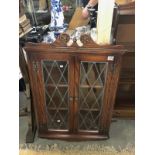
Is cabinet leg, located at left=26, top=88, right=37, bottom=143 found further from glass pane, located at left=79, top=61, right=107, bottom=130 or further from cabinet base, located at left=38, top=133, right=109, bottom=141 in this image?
glass pane, located at left=79, top=61, right=107, bottom=130

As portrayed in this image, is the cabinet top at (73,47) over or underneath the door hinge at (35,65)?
over

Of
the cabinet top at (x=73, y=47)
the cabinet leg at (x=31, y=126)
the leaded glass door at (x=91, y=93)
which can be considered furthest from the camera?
the cabinet leg at (x=31, y=126)

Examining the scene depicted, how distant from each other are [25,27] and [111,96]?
0.72 meters

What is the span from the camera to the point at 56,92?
1821 millimetres

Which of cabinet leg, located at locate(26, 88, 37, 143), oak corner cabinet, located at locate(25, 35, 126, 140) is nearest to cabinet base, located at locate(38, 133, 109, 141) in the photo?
oak corner cabinet, located at locate(25, 35, 126, 140)

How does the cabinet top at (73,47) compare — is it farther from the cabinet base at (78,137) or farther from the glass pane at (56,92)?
the cabinet base at (78,137)

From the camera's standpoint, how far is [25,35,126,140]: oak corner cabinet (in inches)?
64.5

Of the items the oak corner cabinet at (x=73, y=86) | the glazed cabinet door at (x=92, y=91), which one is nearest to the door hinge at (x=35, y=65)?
the oak corner cabinet at (x=73, y=86)

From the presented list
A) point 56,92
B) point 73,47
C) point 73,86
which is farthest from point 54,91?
point 73,47

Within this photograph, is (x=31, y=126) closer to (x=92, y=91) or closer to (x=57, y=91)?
(x=57, y=91)

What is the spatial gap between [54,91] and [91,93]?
248 millimetres

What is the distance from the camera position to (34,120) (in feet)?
6.79

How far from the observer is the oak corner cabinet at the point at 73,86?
1.64m
